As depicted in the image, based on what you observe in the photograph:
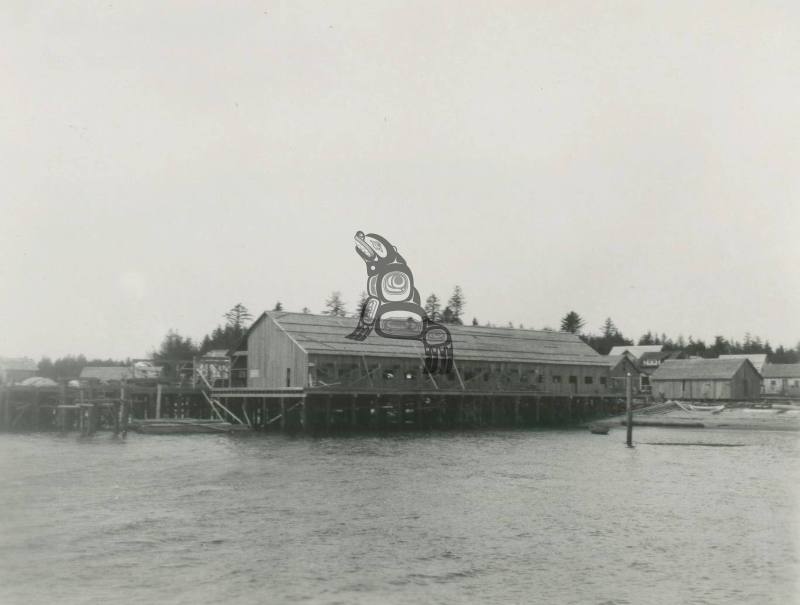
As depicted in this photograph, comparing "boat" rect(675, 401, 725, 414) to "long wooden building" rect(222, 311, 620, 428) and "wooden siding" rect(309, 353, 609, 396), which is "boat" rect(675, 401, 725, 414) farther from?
"long wooden building" rect(222, 311, 620, 428)

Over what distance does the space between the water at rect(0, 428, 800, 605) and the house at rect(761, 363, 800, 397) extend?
94058 millimetres

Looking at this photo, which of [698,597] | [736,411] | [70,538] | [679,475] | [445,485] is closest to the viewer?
[698,597]

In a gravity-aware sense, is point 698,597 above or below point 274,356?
below

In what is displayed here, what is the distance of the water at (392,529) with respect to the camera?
17203 mm

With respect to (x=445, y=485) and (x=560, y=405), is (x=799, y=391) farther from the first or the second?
(x=445, y=485)

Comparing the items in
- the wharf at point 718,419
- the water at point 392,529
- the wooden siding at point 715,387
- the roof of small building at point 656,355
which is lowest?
the water at point 392,529

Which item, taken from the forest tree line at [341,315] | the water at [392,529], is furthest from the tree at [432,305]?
the water at [392,529]

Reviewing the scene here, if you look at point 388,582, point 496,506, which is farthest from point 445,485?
point 388,582

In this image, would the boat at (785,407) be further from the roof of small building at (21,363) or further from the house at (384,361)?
the roof of small building at (21,363)

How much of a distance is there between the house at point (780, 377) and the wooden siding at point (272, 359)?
8636 centimetres

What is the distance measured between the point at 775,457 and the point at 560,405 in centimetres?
3251

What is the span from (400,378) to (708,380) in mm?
50066

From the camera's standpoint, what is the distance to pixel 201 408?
70875 mm

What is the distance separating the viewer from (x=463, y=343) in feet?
242
